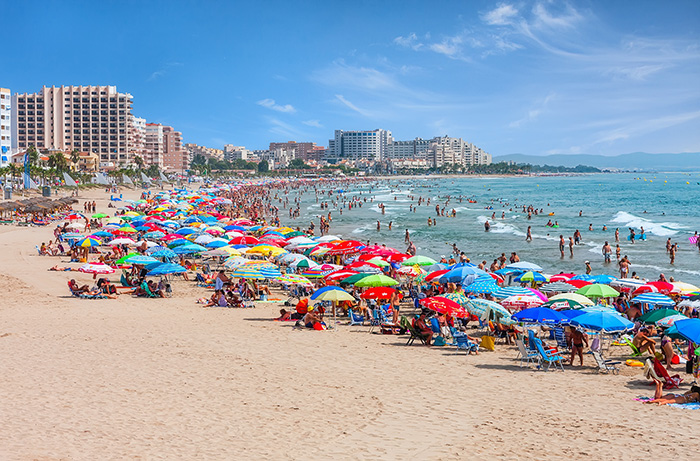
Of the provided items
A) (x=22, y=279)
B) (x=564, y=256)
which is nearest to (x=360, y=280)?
(x=22, y=279)

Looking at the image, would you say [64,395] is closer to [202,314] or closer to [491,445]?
[491,445]

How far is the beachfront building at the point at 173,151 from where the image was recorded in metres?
162

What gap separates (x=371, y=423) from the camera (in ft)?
23.7

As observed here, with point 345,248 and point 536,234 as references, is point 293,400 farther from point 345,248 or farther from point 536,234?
point 536,234

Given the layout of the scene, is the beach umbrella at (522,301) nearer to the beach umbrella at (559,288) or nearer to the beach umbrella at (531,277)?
the beach umbrella at (559,288)

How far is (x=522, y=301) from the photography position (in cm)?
1289

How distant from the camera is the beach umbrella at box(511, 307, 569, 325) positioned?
10839mm

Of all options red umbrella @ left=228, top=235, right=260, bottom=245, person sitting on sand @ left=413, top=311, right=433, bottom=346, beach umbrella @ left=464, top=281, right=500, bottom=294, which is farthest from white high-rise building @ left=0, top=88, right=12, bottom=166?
person sitting on sand @ left=413, top=311, right=433, bottom=346

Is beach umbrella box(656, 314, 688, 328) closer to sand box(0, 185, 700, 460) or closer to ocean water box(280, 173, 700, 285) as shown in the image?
sand box(0, 185, 700, 460)

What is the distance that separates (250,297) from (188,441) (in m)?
10.5

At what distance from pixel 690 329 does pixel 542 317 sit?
7.49ft

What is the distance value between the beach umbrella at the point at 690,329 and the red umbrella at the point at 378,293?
241 inches

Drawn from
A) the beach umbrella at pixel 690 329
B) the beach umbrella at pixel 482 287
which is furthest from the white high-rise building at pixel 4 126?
the beach umbrella at pixel 690 329

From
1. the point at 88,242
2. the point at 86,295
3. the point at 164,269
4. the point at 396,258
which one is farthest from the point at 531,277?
the point at 88,242
